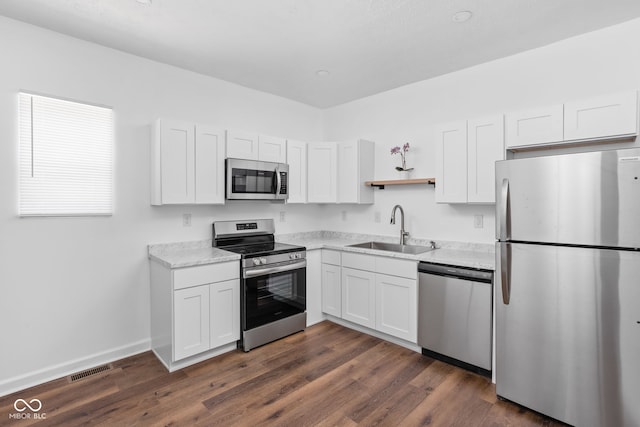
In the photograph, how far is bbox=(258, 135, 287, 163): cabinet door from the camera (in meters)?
3.57

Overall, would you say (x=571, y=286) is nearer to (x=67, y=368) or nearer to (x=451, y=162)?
(x=451, y=162)

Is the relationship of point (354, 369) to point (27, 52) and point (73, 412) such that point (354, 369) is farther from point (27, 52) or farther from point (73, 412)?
point (27, 52)

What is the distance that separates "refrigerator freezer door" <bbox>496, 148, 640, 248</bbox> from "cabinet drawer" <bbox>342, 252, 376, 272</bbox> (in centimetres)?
131

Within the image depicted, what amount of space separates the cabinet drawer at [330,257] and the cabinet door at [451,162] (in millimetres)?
1230

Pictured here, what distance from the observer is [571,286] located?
200cm

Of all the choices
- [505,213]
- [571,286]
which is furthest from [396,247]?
[571,286]

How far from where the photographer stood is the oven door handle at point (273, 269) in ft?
10.0

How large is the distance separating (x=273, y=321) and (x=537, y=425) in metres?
2.21

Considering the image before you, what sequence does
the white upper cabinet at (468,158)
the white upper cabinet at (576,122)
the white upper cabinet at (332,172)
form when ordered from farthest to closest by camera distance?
1. the white upper cabinet at (332,172)
2. the white upper cabinet at (468,158)
3. the white upper cabinet at (576,122)

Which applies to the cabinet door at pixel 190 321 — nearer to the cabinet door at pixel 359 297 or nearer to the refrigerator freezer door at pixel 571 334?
the cabinet door at pixel 359 297

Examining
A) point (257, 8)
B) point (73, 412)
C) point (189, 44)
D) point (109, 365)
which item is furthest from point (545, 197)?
point (109, 365)

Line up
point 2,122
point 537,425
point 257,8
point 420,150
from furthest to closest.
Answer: point 420,150, point 2,122, point 257,8, point 537,425

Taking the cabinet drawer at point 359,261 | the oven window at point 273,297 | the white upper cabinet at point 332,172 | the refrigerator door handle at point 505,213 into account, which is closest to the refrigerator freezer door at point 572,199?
the refrigerator door handle at point 505,213

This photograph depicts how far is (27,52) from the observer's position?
249 centimetres
